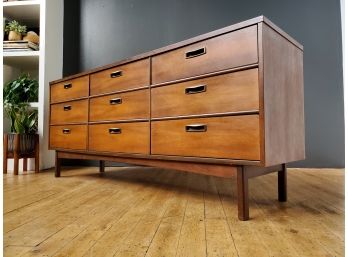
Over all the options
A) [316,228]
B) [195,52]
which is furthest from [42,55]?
[316,228]

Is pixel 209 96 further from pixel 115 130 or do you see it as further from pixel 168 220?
pixel 115 130

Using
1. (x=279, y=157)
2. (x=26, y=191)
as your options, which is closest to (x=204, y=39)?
(x=279, y=157)

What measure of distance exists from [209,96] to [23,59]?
6.78 feet

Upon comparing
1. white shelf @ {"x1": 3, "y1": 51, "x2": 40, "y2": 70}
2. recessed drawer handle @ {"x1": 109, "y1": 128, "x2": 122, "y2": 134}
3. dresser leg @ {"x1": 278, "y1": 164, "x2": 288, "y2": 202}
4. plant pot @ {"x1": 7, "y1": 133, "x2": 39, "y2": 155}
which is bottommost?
dresser leg @ {"x1": 278, "y1": 164, "x2": 288, "y2": 202}

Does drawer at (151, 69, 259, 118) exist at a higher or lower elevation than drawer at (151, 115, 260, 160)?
higher

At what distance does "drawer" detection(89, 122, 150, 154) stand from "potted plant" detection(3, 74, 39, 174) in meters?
0.76

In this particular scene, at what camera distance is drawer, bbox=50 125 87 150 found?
1762mm

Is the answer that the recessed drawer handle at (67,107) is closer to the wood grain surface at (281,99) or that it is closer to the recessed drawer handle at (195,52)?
the recessed drawer handle at (195,52)

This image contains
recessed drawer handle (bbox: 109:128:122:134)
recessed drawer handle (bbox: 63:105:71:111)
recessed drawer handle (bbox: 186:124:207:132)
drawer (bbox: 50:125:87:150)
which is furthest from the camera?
recessed drawer handle (bbox: 63:105:71:111)

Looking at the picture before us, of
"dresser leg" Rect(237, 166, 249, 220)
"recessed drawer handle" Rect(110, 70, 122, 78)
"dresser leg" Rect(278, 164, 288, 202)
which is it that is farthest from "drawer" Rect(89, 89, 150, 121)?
"dresser leg" Rect(278, 164, 288, 202)

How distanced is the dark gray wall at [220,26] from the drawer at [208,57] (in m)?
1.33

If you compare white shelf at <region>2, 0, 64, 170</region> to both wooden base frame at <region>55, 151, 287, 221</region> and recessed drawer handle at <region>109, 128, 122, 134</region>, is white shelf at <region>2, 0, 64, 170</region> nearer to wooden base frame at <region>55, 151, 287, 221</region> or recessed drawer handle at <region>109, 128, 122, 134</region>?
recessed drawer handle at <region>109, 128, 122, 134</region>

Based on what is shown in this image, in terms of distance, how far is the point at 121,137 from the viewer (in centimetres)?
150

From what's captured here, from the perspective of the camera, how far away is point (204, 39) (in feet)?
3.67
